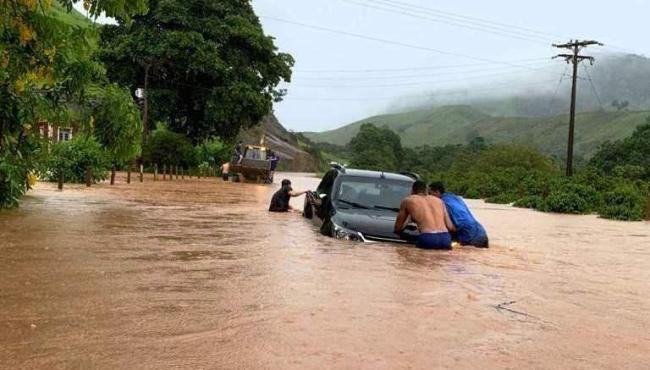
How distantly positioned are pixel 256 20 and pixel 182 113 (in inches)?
306

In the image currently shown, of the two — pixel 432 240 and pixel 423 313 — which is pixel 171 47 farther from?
pixel 423 313

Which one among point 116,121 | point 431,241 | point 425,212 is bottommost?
point 431,241

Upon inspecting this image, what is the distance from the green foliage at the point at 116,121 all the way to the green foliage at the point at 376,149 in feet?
260

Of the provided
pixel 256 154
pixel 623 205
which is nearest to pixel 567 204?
pixel 623 205

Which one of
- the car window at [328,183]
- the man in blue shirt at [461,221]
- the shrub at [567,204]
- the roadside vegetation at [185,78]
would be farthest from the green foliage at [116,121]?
the shrub at [567,204]

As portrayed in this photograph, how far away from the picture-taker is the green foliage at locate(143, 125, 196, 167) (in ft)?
138

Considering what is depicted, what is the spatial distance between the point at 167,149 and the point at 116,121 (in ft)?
98.4

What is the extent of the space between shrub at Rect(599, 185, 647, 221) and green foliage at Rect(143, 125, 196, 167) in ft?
81.0

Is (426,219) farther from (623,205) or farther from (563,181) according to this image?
(563,181)

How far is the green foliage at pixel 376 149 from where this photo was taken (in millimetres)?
93938

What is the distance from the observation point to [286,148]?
10894cm

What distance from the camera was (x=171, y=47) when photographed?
129 ft

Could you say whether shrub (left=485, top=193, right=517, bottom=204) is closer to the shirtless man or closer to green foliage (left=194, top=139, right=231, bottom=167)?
green foliage (left=194, top=139, right=231, bottom=167)

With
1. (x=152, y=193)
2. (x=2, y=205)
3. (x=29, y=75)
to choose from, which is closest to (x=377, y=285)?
(x=29, y=75)
